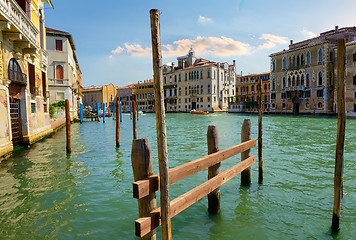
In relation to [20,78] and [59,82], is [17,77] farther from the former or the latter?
[59,82]

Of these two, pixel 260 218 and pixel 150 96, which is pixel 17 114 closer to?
pixel 260 218

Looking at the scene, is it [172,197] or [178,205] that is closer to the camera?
[178,205]

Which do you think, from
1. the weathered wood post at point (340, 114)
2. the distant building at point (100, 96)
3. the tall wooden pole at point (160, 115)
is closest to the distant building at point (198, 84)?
the distant building at point (100, 96)

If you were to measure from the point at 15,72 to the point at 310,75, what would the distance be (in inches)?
1505

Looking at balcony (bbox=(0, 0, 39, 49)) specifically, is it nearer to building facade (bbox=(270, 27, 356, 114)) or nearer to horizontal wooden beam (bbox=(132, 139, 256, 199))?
horizontal wooden beam (bbox=(132, 139, 256, 199))

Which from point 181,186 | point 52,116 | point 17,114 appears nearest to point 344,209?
point 181,186

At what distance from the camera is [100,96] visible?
6944 centimetres

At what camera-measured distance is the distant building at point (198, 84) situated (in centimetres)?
5388

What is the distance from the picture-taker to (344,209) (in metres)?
4.43

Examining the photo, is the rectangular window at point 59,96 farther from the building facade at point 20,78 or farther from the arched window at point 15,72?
the arched window at point 15,72

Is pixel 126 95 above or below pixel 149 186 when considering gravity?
above

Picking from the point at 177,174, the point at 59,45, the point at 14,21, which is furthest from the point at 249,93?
the point at 177,174

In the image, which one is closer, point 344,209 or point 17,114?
point 344,209

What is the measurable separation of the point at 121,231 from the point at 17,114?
8.61 meters
